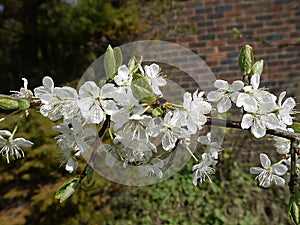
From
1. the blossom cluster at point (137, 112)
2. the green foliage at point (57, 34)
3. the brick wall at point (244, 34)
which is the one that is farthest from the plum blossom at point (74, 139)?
the brick wall at point (244, 34)

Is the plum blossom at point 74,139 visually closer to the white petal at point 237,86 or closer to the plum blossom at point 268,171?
the white petal at point 237,86

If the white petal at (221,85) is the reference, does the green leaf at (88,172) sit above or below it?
below

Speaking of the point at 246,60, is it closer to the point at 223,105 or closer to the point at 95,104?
the point at 223,105

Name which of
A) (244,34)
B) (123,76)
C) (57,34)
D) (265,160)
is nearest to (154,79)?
(123,76)

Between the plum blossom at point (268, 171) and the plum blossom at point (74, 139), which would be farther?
the plum blossom at point (268, 171)

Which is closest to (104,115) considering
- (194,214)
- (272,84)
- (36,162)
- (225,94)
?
(225,94)

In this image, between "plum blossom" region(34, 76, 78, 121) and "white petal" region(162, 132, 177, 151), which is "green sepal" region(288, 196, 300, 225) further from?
"plum blossom" region(34, 76, 78, 121)

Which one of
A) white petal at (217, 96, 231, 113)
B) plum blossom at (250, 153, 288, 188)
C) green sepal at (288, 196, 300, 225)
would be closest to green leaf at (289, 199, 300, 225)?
green sepal at (288, 196, 300, 225)

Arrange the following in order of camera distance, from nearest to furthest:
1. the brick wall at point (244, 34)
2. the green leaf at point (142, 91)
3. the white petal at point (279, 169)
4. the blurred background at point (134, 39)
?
the green leaf at point (142, 91), the white petal at point (279, 169), the blurred background at point (134, 39), the brick wall at point (244, 34)
